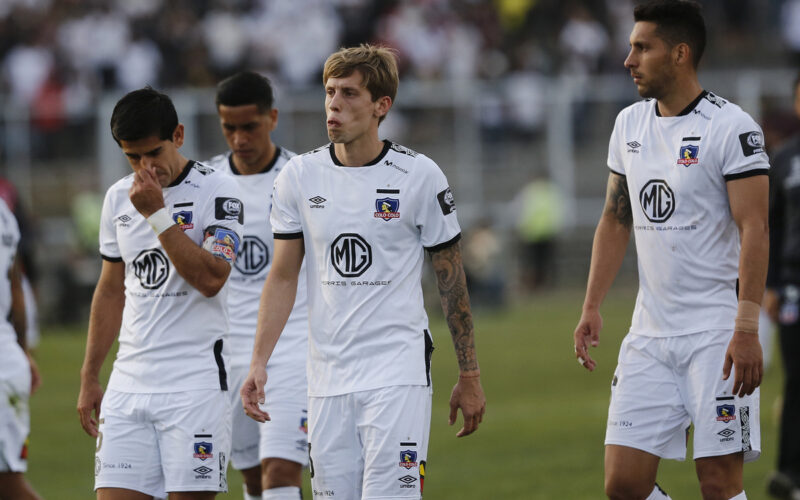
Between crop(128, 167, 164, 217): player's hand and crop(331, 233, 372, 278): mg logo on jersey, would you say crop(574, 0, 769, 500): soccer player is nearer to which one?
crop(331, 233, 372, 278): mg logo on jersey

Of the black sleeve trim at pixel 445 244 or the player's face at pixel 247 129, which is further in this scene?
the player's face at pixel 247 129

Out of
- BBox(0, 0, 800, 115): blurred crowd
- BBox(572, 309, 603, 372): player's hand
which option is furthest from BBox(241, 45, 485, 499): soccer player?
BBox(0, 0, 800, 115): blurred crowd

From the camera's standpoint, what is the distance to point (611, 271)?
6.91 metres

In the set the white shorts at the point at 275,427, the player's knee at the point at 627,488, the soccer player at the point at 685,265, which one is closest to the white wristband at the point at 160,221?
the white shorts at the point at 275,427

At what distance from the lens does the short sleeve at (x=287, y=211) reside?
6.25m

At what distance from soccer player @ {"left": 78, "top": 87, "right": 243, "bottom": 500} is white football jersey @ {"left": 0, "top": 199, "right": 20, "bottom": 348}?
0.94 m

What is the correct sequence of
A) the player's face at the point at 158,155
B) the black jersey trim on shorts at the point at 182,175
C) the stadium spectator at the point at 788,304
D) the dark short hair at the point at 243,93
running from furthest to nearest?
the stadium spectator at the point at 788,304, the dark short hair at the point at 243,93, the black jersey trim on shorts at the point at 182,175, the player's face at the point at 158,155

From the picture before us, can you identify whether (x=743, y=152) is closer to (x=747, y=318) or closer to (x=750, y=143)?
(x=750, y=143)

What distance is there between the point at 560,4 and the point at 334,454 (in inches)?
979

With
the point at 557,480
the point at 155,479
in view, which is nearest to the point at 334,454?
the point at 155,479

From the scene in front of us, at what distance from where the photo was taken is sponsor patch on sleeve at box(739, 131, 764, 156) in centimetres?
636

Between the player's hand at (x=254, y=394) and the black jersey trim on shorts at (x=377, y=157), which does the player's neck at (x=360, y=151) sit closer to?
the black jersey trim on shorts at (x=377, y=157)

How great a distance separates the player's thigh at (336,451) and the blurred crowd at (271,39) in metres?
19.9

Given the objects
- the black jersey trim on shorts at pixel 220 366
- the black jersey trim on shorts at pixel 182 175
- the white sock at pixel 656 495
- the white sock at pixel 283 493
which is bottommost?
the white sock at pixel 283 493
